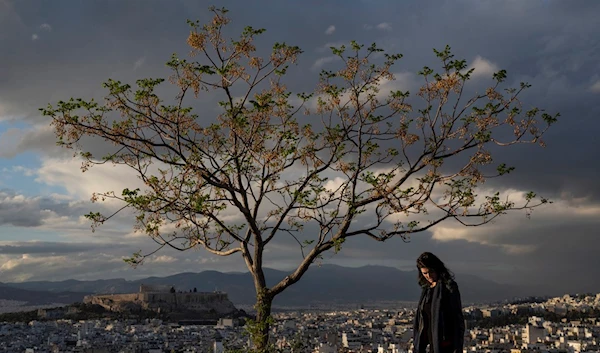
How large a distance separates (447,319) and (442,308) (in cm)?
10

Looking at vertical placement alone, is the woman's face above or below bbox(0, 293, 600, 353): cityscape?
above

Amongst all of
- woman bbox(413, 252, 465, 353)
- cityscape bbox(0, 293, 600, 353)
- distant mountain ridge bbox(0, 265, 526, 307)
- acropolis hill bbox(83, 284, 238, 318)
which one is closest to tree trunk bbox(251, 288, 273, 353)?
woman bbox(413, 252, 465, 353)

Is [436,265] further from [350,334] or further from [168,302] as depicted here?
[168,302]

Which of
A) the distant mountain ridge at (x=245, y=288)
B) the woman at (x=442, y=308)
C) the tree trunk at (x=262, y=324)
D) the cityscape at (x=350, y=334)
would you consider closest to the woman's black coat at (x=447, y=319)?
the woman at (x=442, y=308)

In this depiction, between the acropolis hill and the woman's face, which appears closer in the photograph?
the woman's face

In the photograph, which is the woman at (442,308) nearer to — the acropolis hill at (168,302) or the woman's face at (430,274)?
the woman's face at (430,274)

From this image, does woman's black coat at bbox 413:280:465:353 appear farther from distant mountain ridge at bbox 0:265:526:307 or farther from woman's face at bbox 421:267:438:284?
distant mountain ridge at bbox 0:265:526:307

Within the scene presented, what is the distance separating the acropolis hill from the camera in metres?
72.4

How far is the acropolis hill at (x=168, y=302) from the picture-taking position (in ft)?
237

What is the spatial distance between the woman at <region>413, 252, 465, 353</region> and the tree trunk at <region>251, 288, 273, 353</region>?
3.24 metres

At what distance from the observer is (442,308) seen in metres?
5.50

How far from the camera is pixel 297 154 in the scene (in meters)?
9.84

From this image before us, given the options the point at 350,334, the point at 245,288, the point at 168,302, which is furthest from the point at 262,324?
the point at 245,288

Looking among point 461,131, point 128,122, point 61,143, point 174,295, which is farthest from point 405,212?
point 174,295
